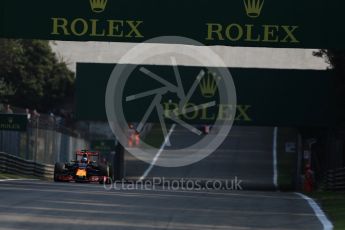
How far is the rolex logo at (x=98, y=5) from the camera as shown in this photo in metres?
22.0

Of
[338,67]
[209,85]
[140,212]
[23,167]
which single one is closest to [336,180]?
[338,67]

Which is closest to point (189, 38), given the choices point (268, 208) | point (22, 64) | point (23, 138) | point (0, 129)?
point (268, 208)

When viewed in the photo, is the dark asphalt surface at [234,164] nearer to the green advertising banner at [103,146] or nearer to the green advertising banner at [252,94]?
the green advertising banner at [103,146]

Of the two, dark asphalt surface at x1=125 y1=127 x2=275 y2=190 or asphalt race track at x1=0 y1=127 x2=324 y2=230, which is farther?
dark asphalt surface at x1=125 y1=127 x2=275 y2=190

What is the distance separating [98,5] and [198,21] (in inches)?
94.4

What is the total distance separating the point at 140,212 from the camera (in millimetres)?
15523

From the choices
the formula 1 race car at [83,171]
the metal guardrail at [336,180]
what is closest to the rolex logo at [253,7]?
the formula 1 race car at [83,171]

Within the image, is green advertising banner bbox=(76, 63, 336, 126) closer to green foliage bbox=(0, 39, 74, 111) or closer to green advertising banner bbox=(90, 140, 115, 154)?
green advertising banner bbox=(90, 140, 115, 154)

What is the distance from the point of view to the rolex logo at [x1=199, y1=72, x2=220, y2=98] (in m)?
39.6

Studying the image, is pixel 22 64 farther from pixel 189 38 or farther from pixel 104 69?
pixel 189 38

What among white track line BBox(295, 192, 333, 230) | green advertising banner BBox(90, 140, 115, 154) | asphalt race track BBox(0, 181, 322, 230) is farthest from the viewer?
green advertising banner BBox(90, 140, 115, 154)

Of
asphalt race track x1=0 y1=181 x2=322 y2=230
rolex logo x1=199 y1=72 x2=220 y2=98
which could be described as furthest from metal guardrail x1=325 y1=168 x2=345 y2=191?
asphalt race track x1=0 y1=181 x2=322 y2=230

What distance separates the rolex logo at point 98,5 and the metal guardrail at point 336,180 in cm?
1275

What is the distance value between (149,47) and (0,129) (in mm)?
24224
